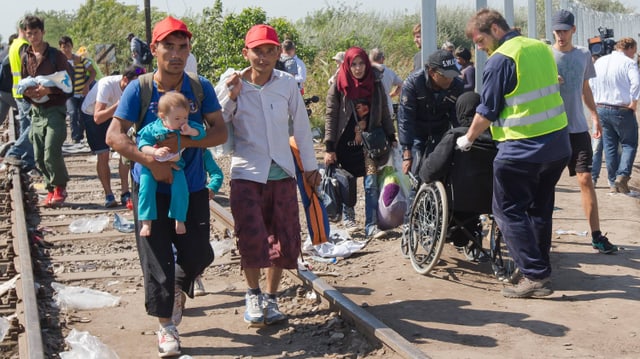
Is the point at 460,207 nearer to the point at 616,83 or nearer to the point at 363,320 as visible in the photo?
the point at 363,320

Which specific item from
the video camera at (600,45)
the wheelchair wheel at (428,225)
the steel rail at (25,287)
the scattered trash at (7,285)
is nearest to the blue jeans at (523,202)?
the wheelchair wheel at (428,225)

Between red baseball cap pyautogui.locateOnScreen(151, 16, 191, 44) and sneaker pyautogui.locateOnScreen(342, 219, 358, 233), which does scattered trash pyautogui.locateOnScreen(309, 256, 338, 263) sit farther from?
red baseball cap pyautogui.locateOnScreen(151, 16, 191, 44)

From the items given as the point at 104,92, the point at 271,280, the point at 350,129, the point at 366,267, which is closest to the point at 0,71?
the point at 104,92

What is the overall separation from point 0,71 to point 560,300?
947 cm

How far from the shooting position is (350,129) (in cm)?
999

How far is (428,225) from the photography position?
828cm

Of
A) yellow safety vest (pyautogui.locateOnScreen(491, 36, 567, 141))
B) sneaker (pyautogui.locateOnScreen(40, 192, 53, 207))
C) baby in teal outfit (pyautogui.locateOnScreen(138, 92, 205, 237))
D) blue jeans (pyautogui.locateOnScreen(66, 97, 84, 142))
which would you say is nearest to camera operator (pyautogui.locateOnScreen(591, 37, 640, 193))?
yellow safety vest (pyautogui.locateOnScreen(491, 36, 567, 141))

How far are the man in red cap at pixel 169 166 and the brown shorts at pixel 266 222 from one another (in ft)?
1.48

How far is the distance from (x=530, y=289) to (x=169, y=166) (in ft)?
9.84

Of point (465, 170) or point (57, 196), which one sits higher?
point (465, 170)

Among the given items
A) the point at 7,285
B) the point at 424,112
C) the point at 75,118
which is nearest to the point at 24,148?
the point at 75,118

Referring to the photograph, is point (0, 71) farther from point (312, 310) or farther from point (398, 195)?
point (312, 310)

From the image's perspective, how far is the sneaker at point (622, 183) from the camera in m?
12.8

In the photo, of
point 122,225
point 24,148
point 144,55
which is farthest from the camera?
point 24,148
